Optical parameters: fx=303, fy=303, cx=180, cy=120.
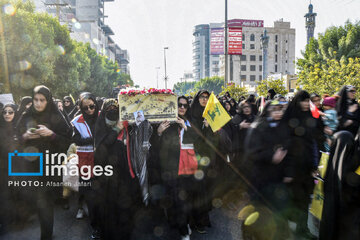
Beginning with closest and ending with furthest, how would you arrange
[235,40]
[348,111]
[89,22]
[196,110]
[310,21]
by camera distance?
[196,110] → [348,111] → [235,40] → [310,21] → [89,22]

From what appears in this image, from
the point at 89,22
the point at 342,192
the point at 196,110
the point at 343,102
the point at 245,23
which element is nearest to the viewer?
the point at 342,192

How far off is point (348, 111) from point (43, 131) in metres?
4.72

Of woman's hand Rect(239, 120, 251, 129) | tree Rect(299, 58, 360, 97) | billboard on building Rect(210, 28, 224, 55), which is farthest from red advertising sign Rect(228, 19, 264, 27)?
woman's hand Rect(239, 120, 251, 129)

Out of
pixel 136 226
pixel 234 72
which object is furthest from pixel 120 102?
pixel 234 72

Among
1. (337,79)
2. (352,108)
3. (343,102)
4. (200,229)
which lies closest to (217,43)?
(337,79)

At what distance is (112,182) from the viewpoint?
3.70 meters

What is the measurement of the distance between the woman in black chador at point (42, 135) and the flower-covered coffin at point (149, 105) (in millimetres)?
863

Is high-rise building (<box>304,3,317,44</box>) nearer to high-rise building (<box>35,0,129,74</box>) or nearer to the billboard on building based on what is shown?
the billboard on building

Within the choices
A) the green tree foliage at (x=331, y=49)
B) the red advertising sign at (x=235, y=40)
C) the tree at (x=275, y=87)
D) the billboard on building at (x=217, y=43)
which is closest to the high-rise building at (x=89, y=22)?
the billboard on building at (x=217, y=43)

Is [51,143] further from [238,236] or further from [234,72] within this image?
[234,72]

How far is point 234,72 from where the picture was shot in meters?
84.1

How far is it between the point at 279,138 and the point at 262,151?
0.25 metres

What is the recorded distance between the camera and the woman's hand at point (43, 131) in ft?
11.6

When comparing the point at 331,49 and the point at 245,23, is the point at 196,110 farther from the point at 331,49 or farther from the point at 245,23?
the point at 245,23
